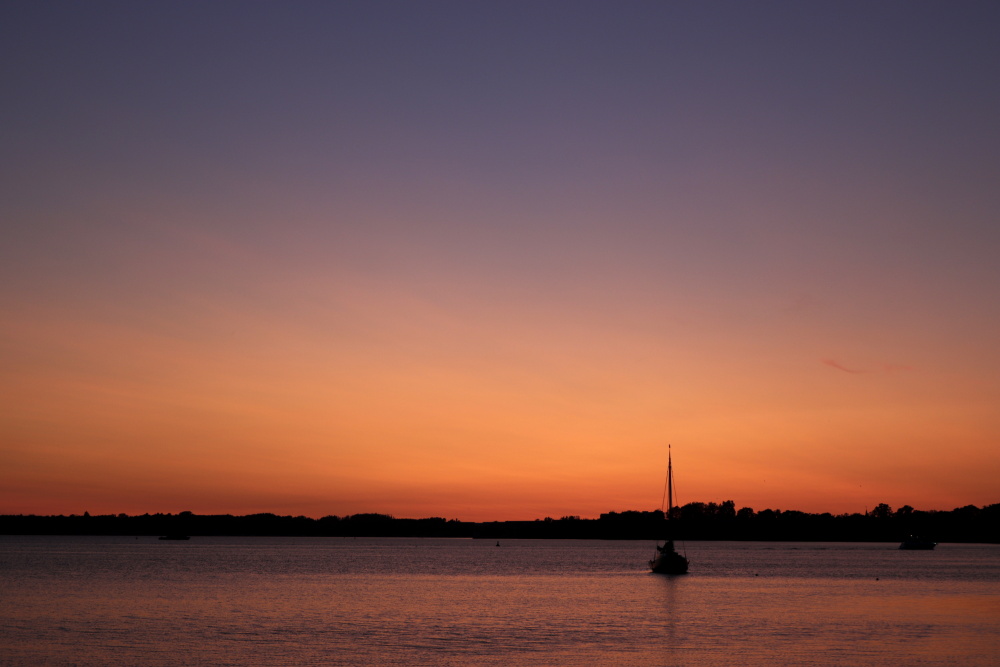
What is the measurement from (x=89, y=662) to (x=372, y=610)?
29.6 meters

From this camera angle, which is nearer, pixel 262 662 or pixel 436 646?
pixel 262 662

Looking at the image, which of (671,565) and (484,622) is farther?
(671,565)

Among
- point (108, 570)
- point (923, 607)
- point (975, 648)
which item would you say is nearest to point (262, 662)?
point (975, 648)

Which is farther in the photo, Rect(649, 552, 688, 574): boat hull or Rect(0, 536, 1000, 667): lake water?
Rect(649, 552, 688, 574): boat hull

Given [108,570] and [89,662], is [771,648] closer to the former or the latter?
[89,662]

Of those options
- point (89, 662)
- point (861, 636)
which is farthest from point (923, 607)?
point (89, 662)

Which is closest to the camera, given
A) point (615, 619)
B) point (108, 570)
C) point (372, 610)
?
point (615, 619)

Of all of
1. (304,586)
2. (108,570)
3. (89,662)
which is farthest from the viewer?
(108,570)

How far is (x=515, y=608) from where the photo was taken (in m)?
74.3

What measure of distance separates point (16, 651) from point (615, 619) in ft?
124

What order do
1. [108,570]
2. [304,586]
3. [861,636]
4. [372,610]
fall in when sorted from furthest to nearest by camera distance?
[108,570] < [304,586] < [372,610] < [861,636]

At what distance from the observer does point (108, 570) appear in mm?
126688

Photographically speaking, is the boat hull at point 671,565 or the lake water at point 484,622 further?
the boat hull at point 671,565

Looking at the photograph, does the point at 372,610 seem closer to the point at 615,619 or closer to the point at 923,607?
the point at 615,619
